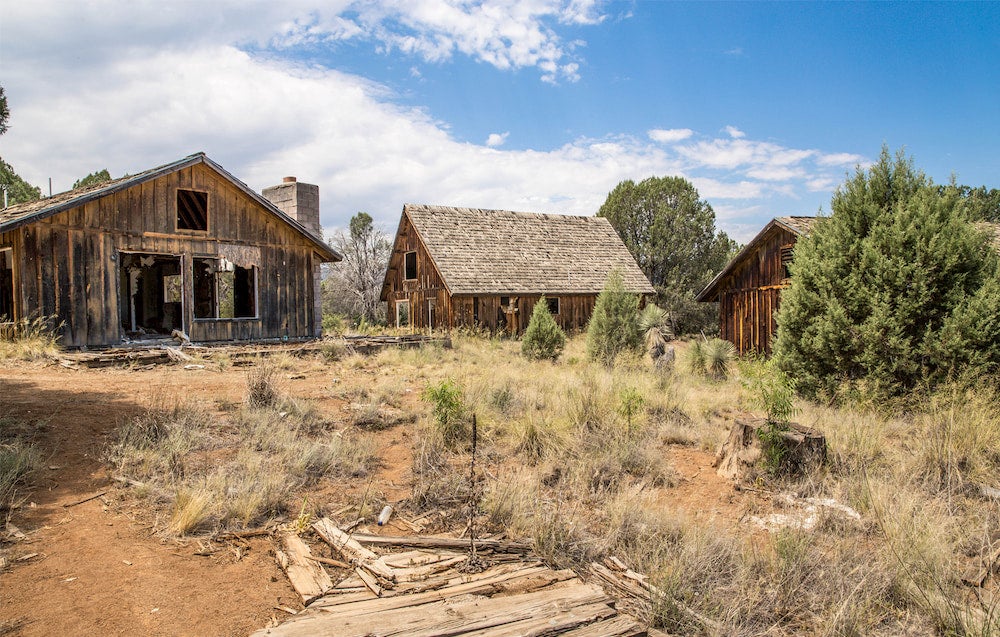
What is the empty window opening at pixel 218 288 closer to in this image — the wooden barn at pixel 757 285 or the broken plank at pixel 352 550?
the broken plank at pixel 352 550

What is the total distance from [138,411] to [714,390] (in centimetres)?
932

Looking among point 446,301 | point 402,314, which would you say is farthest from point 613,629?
point 402,314

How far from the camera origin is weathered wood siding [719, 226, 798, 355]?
62.3ft

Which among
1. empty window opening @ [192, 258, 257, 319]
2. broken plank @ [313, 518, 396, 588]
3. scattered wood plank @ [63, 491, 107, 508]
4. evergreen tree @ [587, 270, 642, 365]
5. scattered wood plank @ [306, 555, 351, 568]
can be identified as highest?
empty window opening @ [192, 258, 257, 319]

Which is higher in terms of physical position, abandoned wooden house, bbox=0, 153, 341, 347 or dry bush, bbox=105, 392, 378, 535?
abandoned wooden house, bbox=0, 153, 341, 347

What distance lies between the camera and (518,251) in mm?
27547

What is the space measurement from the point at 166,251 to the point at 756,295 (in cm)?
1709

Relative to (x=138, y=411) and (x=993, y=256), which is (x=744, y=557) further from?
(x=993, y=256)

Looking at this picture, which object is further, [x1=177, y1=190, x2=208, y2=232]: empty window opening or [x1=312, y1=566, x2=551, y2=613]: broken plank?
[x1=177, y1=190, x2=208, y2=232]: empty window opening

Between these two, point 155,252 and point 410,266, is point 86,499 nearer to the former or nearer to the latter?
point 155,252

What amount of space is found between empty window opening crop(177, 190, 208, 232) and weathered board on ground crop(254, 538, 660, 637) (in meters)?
14.6

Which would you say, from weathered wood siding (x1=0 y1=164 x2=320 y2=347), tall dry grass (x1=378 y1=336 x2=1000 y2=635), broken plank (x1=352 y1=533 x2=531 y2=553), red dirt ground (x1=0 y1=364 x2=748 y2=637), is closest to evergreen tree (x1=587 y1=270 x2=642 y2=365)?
tall dry grass (x1=378 y1=336 x2=1000 y2=635)

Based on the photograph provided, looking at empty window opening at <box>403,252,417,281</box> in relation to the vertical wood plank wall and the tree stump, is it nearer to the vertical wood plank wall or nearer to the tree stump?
the vertical wood plank wall

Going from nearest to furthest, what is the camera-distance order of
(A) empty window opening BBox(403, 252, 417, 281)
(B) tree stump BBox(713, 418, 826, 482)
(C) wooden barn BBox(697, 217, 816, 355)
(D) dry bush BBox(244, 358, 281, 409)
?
(B) tree stump BBox(713, 418, 826, 482) → (D) dry bush BBox(244, 358, 281, 409) → (C) wooden barn BBox(697, 217, 816, 355) → (A) empty window opening BBox(403, 252, 417, 281)
